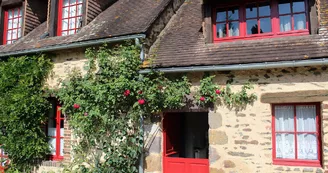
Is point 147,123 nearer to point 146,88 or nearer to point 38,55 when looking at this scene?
point 146,88

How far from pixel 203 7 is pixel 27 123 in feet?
17.5

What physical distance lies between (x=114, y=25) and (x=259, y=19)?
3.56 m

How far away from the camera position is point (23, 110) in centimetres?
762

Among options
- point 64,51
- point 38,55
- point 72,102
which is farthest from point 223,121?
point 38,55

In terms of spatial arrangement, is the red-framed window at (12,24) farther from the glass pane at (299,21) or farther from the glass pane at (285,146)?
the glass pane at (285,146)

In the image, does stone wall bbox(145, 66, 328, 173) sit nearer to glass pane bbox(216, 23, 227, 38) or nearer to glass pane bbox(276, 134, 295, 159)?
glass pane bbox(276, 134, 295, 159)

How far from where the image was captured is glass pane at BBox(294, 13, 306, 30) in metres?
6.29

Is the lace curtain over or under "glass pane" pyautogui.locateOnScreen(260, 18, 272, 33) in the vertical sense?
under

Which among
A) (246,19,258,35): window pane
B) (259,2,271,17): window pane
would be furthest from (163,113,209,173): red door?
(259,2,271,17): window pane

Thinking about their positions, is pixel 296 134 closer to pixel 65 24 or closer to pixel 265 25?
pixel 265 25

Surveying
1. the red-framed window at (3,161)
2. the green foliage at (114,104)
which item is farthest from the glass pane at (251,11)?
the red-framed window at (3,161)

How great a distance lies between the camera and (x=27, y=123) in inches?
305

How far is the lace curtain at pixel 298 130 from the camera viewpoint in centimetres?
563

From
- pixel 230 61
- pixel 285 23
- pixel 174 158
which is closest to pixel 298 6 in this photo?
pixel 285 23
